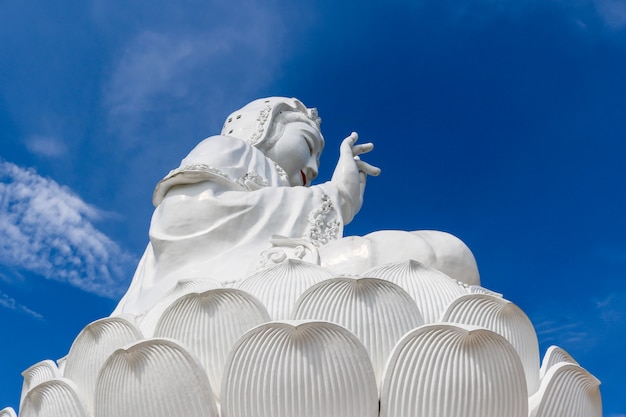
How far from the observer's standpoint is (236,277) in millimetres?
6402

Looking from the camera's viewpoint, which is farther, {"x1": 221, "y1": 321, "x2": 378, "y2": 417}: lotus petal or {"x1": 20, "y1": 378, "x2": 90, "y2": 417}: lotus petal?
{"x1": 20, "y1": 378, "x2": 90, "y2": 417}: lotus petal

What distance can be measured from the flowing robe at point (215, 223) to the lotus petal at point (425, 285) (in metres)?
2.09

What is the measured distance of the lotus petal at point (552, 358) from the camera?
4246 mm

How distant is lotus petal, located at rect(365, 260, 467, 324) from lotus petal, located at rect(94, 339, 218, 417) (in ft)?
4.27

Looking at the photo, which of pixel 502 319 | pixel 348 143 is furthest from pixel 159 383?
pixel 348 143

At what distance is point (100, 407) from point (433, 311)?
5.85ft

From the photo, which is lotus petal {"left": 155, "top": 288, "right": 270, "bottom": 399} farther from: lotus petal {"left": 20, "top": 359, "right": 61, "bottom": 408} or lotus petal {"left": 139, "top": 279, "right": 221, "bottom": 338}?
lotus petal {"left": 20, "top": 359, "right": 61, "bottom": 408}

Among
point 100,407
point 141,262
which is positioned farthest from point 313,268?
point 141,262

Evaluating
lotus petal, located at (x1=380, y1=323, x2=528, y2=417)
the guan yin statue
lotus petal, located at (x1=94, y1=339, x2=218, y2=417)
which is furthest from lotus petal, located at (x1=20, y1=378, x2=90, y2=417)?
lotus petal, located at (x1=380, y1=323, x2=528, y2=417)

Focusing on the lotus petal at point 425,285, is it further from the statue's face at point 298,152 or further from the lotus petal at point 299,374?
the statue's face at point 298,152

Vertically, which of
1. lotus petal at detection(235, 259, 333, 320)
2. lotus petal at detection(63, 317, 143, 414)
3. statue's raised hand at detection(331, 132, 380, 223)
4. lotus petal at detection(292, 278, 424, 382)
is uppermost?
statue's raised hand at detection(331, 132, 380, 223)

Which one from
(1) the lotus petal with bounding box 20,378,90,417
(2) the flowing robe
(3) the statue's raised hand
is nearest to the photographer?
(1) the lotus petal with bounding box 20,378,90,417

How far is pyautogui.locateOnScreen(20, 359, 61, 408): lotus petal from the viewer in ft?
14.8

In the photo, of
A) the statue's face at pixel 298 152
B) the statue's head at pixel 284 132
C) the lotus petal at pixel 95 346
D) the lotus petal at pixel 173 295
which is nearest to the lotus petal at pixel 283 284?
the lotus petal at pixel 173 295
